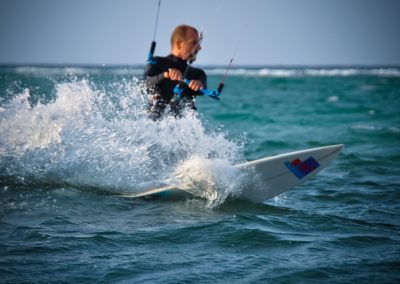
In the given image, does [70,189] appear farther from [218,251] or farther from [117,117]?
[218,251]

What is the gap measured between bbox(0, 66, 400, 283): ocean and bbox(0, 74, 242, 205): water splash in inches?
0.5

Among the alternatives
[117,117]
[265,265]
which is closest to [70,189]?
[117,117]

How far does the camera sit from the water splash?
231 inches

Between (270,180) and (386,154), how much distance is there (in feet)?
15.8

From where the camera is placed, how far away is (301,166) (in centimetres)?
576

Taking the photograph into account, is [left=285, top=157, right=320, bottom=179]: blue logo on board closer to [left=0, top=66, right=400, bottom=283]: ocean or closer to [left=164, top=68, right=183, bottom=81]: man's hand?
[left=0, top=66, right=400, bottom=283]: ocean

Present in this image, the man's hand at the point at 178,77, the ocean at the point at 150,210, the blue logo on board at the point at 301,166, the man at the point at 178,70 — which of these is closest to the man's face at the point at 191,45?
the man at the point at 178,70

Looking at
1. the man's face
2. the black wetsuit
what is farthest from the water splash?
the man's face

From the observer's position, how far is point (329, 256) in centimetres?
398

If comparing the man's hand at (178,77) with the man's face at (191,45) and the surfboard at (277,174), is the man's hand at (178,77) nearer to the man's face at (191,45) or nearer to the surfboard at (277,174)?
the man's face at (191,45)

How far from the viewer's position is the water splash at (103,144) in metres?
5.87

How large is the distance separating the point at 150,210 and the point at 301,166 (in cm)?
179

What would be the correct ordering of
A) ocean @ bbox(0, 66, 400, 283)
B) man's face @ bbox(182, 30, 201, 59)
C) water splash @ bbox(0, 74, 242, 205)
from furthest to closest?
water splash @ bbox(0, 74, 242, 205) → man's face @ bbox(182, 30, 201, 59) → ocean @ bbox(0, 66, 400, 283)

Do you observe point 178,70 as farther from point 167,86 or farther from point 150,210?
point 150,210
